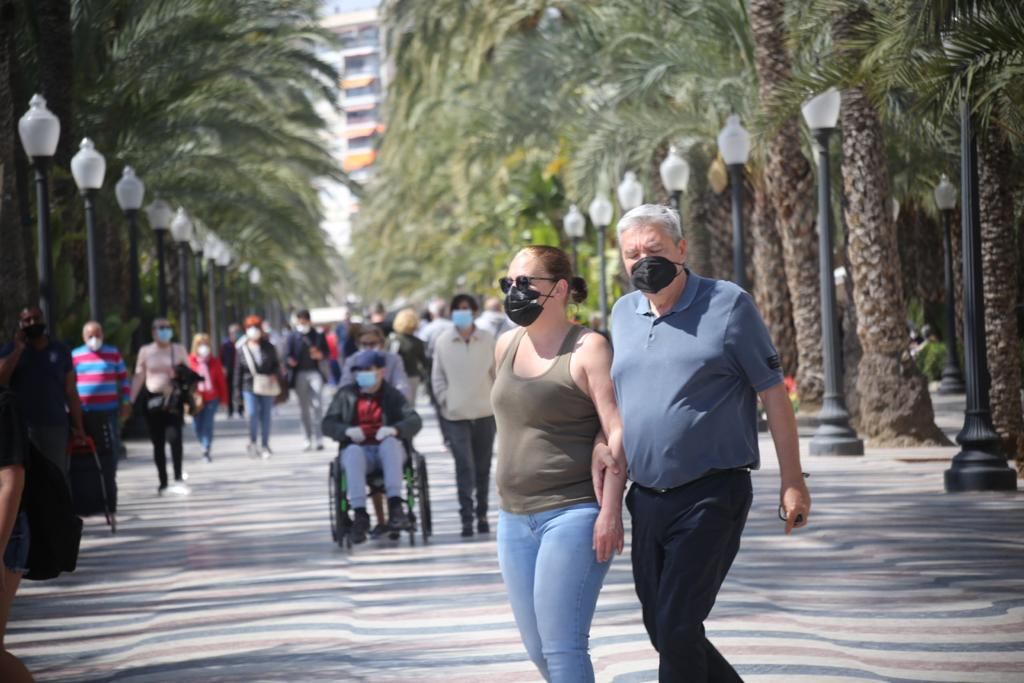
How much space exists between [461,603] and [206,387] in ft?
37.5

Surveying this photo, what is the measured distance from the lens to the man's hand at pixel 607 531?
4.89 metres

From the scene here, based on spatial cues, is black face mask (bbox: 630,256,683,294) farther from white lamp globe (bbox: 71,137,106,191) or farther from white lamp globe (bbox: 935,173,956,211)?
white lamp globe (bbox: 935,173,956,211)

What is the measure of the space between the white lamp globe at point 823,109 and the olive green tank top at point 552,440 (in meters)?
12.8

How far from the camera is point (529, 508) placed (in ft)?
16.6

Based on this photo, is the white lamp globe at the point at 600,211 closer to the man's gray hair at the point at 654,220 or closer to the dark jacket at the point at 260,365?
the dark jacket at the point at 260,365

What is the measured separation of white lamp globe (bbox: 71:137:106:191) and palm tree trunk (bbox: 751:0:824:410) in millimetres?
7949

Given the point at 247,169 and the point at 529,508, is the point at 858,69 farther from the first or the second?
the point at 247,169

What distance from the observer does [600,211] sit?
3097 cm

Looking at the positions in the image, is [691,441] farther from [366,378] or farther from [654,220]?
[366,378]

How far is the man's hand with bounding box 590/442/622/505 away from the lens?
4965mm

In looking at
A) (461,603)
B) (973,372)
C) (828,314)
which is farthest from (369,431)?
(828,314)

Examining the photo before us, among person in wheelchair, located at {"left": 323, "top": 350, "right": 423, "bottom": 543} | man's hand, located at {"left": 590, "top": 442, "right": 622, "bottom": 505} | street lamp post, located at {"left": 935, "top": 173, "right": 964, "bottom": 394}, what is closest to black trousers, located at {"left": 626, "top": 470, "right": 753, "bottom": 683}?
man's hand, located at {"left": 590, "top": 442, "right": 622, "bottom": 505}

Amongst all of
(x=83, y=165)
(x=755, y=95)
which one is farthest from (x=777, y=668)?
(x=755, y=95)

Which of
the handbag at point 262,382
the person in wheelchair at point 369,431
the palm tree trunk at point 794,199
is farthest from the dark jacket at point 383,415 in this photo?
the palm tree trunk at point 794,199
